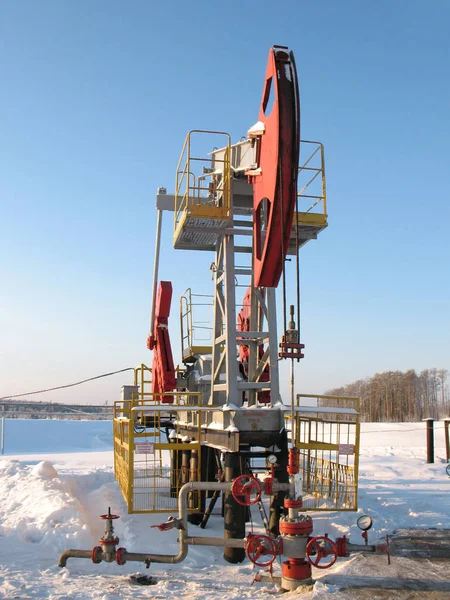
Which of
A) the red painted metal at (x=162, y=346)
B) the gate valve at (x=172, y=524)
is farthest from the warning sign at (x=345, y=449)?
the red painted metal at (x=162, y=346)

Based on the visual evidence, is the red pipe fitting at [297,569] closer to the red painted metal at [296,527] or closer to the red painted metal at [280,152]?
the red painted metal at [296,527]

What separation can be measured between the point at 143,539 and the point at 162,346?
196 inches

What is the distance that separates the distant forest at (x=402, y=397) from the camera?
88.4 metres

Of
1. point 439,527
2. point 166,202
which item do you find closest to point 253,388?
point 439,527

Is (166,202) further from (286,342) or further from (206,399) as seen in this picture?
(286,342)

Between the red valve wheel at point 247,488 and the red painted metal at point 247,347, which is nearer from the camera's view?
the red valve wheel at point 247,488

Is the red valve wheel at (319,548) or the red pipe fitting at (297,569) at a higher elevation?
the red valve wheel at (319,548)

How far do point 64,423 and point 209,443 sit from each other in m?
39.6

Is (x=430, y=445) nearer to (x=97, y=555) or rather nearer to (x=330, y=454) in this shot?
(x=330, y=454)

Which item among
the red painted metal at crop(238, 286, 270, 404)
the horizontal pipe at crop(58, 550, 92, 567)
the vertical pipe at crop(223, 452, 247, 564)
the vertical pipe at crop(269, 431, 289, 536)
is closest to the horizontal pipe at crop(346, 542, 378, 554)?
the vertical pipe at crop(223, 452, 247, 564)

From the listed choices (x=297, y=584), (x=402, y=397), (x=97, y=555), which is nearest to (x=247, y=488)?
(x=297, y=584)

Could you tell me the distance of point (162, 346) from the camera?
13.4 metres

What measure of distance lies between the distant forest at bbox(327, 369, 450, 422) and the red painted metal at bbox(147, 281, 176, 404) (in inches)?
3033

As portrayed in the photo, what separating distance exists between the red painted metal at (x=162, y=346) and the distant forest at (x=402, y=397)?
7704 centimetres
